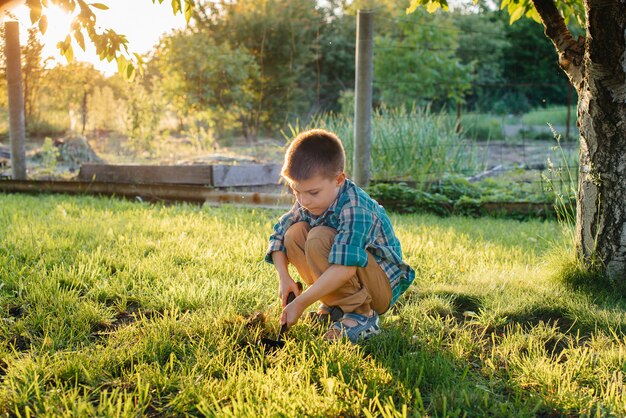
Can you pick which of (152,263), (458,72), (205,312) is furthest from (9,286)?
(458,72)

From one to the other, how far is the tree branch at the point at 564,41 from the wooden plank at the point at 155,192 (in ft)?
11.3

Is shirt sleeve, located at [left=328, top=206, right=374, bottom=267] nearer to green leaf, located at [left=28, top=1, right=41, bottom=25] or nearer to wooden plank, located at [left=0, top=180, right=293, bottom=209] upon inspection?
green leaf, located at [left=28, top=1, right=41, bottom=25]

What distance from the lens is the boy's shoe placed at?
291cm

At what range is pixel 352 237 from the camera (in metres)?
2.64

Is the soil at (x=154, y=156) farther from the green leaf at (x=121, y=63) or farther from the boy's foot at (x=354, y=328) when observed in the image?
the boy's foot at (x=354, y=328)

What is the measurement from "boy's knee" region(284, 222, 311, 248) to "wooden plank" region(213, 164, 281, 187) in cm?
452

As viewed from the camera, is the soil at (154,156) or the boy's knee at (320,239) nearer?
the boy's knee at (320,239)

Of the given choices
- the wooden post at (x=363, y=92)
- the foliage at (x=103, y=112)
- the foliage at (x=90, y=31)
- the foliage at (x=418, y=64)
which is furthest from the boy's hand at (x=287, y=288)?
the foliage at (x=418, y=64)

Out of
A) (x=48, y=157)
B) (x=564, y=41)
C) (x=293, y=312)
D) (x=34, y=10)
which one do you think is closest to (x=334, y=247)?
(x=293, y=312)

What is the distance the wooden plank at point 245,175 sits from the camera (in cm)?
738

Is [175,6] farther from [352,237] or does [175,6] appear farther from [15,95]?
[15,95]

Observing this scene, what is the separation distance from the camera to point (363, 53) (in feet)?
21.0

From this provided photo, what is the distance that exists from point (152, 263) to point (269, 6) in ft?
40.8

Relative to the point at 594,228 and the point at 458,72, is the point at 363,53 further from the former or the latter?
the point at 458,72
